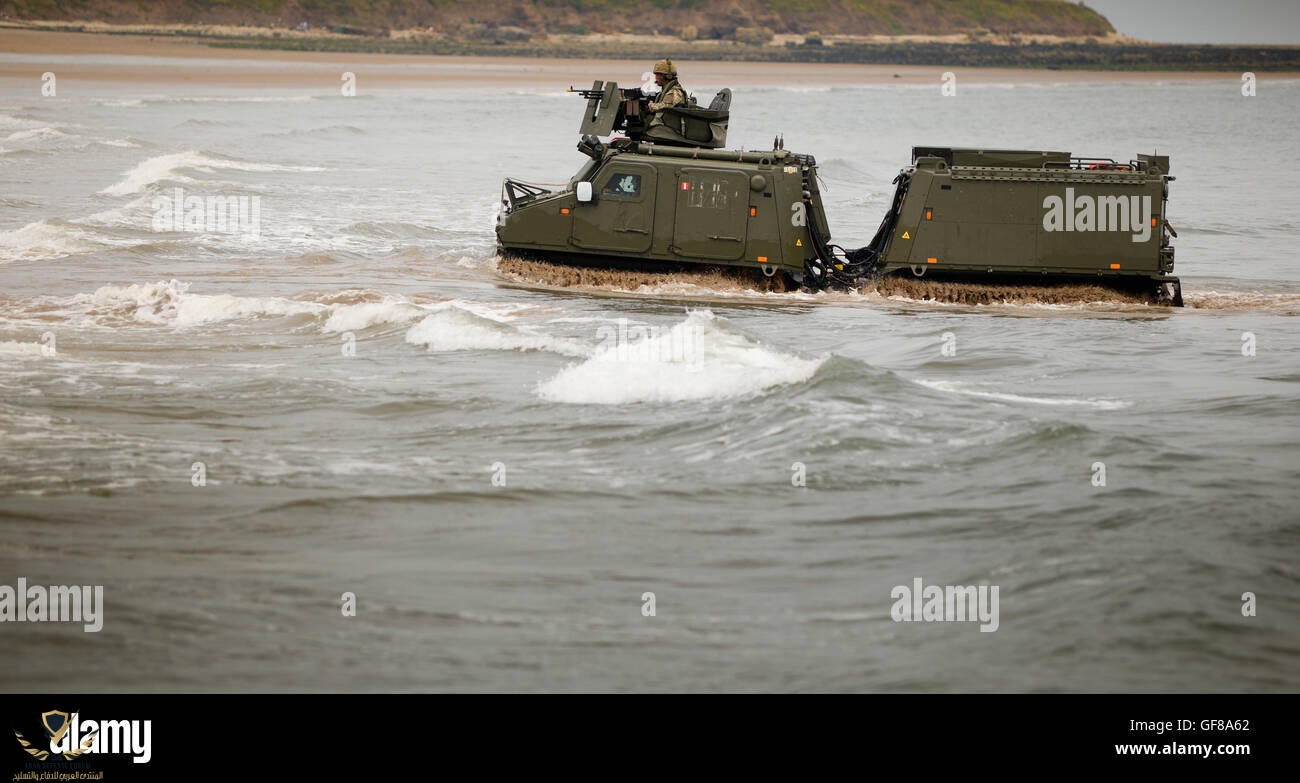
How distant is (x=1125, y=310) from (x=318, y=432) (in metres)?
11.1

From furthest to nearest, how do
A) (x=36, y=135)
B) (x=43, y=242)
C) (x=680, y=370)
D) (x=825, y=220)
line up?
(x=36, y=135), (x=43, y=242), (x=825, y=220), (x=680, y=370)

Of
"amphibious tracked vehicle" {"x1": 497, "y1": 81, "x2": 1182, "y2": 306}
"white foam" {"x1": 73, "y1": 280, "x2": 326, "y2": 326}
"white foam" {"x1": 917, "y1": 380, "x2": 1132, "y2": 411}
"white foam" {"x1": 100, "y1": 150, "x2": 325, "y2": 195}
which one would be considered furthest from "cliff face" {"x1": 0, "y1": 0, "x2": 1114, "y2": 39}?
"white foam" {"x1": 917, "y1": 380, "x2": 1132, "y2": 411}

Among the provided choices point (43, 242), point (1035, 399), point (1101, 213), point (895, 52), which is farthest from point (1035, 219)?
point (895, 52)

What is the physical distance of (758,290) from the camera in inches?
725

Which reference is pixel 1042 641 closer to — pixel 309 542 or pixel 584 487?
pixel 584 487
